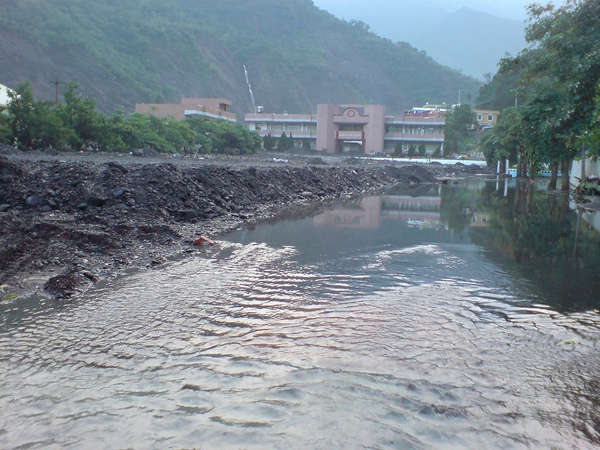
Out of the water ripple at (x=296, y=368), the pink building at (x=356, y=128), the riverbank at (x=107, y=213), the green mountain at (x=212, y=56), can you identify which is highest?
the green mountain at (x=212, y=56)

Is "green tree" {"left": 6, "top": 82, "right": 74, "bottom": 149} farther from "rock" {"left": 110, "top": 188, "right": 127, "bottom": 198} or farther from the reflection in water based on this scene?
"rock" {"left": 110, "top": 188, "right": 127, "bottom": 198}

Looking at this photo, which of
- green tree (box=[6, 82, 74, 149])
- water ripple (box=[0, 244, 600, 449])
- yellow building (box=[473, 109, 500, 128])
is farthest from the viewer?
yellow building (box=[473, 109, 500, 128])

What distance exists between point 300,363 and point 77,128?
26.7 metres

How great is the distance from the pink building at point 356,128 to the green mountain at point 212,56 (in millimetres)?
19031

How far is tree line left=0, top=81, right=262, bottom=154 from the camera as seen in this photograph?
24.9 meters

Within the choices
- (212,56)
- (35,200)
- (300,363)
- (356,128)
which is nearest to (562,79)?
(35,200)

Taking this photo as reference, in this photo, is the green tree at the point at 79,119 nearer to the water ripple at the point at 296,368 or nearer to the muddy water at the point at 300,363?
the muddy water at the point at 300,363

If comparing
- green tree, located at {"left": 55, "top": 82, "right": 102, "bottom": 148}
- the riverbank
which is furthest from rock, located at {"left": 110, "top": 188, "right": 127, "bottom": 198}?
green tree, located at {"left": 55, "top": 82, "right": 102, "bottom": 148}

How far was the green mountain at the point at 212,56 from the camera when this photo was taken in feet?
254

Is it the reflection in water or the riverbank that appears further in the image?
the reflection in water

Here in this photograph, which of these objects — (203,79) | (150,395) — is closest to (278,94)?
(203,79)

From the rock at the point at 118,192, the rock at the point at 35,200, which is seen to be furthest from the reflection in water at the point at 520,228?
the rock at the point at 35,200

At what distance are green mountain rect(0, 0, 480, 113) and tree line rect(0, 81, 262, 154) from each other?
3948 centimetres

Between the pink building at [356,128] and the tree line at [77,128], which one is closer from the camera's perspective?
the tree line at [77,128]
